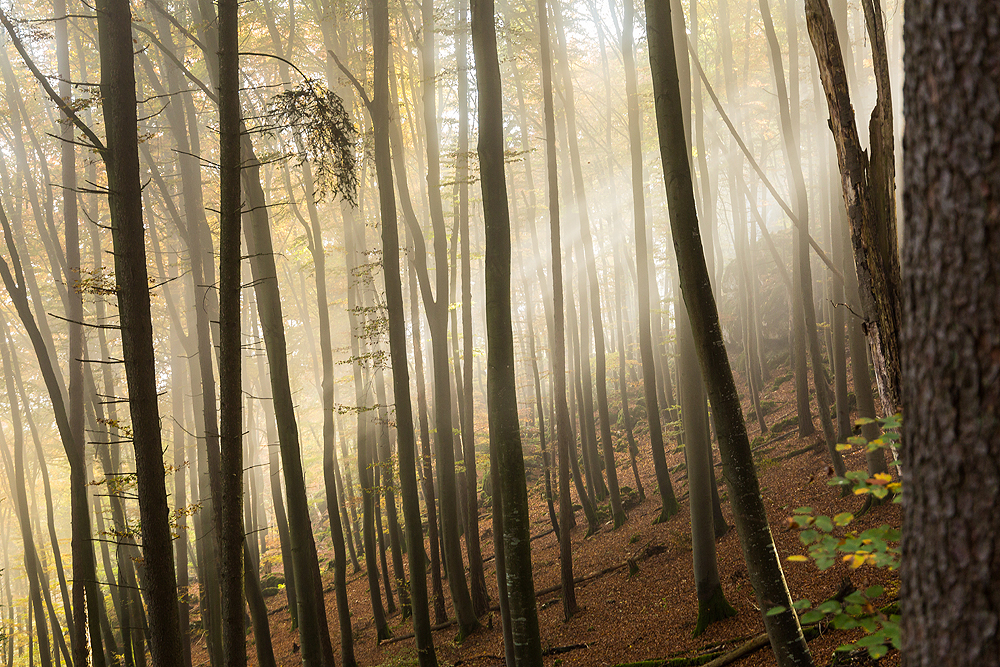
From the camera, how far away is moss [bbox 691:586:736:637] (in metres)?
7.00

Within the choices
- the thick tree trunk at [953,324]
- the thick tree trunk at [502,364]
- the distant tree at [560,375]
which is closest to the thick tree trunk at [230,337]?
the thick tree trunk at [502,364]

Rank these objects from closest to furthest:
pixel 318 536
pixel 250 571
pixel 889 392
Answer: pixel 889 392, pixel 250 571, pixel 318 536

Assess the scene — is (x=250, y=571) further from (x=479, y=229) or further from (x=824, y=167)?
(x=479, y=229)

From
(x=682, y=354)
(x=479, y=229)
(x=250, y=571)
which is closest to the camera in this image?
(x=682, y=354)

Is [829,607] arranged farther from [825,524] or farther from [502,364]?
[502,364]

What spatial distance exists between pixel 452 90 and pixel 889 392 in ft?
43.3

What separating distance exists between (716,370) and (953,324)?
247cm

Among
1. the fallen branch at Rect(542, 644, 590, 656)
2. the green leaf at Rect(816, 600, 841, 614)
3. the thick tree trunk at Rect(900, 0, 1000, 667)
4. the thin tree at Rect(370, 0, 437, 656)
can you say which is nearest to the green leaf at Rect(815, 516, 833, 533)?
the green leaf at Rect(816, 600, 841, 614)

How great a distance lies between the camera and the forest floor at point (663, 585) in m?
6.66

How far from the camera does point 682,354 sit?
7.59 m

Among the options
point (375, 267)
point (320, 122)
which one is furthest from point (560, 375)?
point (320, 122)

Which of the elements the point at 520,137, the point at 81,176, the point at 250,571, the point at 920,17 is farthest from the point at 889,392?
the point at 81,176

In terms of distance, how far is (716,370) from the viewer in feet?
13.4

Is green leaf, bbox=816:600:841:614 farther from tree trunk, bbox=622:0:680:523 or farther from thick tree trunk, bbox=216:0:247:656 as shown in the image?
tree trunk, bbox=622:0:680:523
